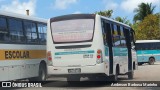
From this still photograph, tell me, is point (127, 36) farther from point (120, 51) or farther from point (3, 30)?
point (3, 30)

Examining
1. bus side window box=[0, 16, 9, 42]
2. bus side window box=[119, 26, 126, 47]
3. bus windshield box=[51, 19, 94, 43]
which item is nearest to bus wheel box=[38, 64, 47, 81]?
bus windshield box=[51, 19, 94, 43]

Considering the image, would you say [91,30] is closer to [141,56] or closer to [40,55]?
[40,55]

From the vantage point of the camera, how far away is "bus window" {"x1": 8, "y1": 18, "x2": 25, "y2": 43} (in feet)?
53.8

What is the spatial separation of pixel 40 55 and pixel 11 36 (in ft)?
10.4

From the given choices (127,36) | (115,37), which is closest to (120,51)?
(115,37)

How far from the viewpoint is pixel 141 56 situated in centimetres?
4831

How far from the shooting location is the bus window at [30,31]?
1802 centimetres

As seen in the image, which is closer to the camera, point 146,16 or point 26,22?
point 26,22

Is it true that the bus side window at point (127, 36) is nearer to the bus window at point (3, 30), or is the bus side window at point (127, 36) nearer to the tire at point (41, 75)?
the tire at point (41, 75)

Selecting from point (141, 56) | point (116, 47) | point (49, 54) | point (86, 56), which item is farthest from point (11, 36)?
point (141, 56)

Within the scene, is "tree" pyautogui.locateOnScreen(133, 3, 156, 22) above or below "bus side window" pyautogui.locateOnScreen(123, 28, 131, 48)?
above

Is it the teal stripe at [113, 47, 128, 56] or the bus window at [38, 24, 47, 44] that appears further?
the bus window at [38, 24, 47, 44]

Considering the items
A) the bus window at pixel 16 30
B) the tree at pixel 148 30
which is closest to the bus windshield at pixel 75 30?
the bus window at pixel 16 30

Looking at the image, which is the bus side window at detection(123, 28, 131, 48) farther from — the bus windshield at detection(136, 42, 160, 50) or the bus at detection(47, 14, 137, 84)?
the bus windshield at detection(136, 42, 160, 50)
